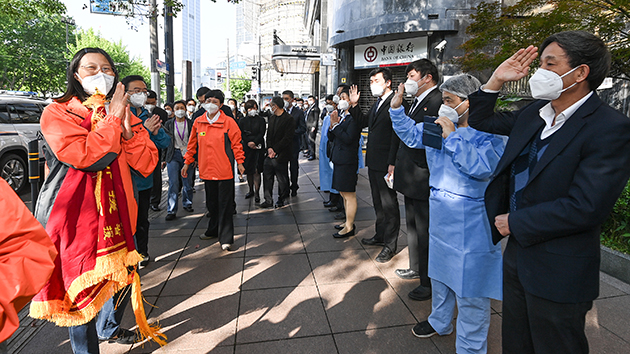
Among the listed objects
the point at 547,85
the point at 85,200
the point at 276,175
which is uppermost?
the point at 547,85

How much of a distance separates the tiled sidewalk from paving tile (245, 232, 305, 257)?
0.01m

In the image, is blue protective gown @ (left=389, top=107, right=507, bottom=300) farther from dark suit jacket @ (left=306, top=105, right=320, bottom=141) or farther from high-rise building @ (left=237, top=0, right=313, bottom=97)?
high-rise building @ (left=237, top=0, right=313, bottom=97)

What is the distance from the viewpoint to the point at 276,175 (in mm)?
7215

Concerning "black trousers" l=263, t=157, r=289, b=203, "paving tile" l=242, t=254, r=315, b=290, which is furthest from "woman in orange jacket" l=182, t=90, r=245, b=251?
"black trousers" l=263, t=157, r=289, b=203

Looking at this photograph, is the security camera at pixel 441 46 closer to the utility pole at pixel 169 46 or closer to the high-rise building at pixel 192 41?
the utility pole at pixel 169 46

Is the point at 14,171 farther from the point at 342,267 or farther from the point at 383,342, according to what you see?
the point at 383,342

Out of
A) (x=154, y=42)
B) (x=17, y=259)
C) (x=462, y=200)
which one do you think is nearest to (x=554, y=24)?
(x=462, y=200)

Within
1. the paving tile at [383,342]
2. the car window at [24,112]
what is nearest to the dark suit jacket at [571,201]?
the paving tile at [383,342]

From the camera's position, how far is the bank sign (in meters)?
14.4

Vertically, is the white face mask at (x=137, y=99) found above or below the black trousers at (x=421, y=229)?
above

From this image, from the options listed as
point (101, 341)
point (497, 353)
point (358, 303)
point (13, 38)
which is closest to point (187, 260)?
point (101, 341)

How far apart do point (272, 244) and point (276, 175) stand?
2393mm

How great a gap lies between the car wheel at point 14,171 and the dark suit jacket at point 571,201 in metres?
10.1

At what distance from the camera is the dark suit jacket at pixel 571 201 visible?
58.6 inches
